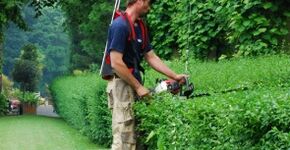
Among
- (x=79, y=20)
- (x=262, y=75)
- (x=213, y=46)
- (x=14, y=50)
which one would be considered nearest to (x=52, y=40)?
(x=14, y=50)

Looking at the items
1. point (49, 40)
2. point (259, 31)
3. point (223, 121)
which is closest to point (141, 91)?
point (223, 121)

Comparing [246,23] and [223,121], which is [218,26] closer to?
[246,23]

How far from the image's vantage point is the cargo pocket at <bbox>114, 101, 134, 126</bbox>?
595 centimetres

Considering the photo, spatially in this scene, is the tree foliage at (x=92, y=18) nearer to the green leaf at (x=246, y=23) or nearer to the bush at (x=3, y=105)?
the bush at (x=3, y=105)

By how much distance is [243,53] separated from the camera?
11016 mm

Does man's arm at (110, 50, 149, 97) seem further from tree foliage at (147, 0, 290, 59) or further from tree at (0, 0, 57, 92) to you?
tree at (0, 0, 57, 92)

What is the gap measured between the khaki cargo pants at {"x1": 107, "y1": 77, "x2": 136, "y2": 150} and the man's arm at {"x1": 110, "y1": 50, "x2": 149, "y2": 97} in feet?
0.42

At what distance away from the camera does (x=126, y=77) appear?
19.1ft

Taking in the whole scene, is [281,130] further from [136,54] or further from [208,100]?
[136,54]

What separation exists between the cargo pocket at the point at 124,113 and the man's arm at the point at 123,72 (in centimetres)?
19

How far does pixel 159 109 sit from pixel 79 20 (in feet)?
67.6

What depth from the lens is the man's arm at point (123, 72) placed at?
18.8 feet

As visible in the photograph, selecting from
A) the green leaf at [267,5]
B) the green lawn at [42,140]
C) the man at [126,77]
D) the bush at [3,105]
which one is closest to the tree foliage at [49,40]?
the bush at [3,105]

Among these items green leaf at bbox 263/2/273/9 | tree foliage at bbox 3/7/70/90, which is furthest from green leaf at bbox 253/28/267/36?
tree foliage at bbox 3/7/70/90
